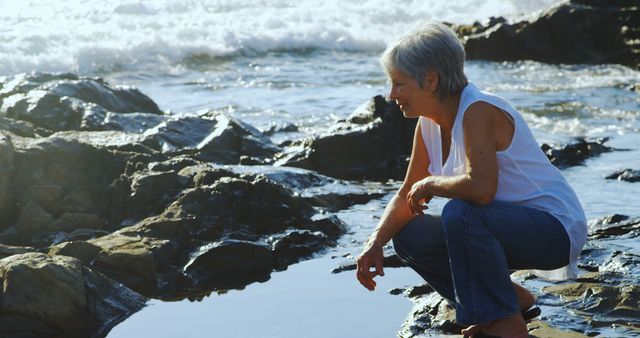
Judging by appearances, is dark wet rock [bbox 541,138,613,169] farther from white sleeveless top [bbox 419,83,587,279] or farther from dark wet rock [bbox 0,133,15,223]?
white sleeveless top [bbox 419,83,587,279]

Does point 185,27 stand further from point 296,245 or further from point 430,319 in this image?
point 430,319

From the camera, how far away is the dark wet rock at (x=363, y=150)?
351 inches

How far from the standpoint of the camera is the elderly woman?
13.2 ft

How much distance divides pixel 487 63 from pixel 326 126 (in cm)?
663

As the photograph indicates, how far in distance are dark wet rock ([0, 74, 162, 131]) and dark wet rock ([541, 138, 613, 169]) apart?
380cm

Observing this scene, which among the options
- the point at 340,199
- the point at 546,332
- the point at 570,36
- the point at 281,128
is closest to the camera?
the point at 546,332

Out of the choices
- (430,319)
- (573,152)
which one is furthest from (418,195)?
(573,152)

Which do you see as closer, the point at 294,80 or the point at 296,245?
the point at 296,245

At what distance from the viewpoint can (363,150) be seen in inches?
359

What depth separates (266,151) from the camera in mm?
9266

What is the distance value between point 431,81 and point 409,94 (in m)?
0.10

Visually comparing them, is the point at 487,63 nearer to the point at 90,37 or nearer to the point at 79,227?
the point at 90,37

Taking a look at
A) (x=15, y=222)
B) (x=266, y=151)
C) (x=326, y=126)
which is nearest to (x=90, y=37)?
(x=326, y=126)

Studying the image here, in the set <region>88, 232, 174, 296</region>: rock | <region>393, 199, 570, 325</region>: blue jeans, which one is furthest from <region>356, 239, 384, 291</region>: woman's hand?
<region>88, 232, 174, 296</region>: rock
